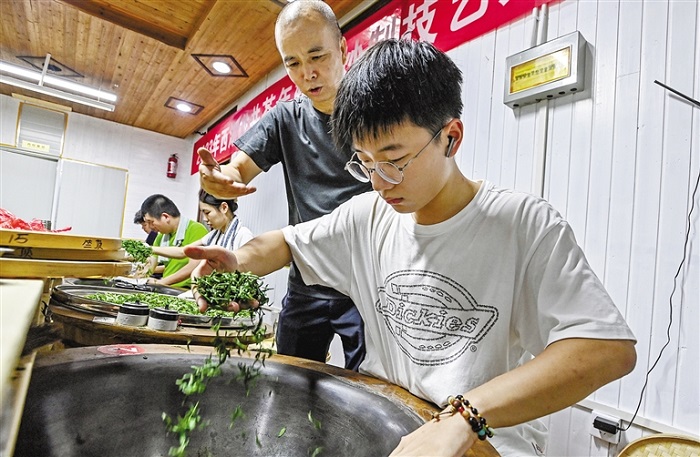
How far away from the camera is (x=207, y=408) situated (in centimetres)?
112

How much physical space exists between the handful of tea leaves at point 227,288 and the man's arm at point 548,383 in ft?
1.90

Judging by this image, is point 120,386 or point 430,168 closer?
point 120,386

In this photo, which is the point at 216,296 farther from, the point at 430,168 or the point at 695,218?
the point at 695,218

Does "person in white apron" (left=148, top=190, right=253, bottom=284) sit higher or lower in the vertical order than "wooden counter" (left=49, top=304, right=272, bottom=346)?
higher

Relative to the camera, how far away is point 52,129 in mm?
8227

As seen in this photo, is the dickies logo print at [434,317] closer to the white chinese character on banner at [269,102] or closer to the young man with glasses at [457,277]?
the young man with glasses at [457,277]

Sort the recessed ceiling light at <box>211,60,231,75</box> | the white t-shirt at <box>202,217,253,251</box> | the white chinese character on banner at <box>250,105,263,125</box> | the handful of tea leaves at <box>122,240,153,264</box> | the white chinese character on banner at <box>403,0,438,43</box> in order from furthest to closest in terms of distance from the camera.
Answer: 1. the recessed ceiling light at <box>211,60,231,75</box>
2. the white chinese character on banner at <box>250,105,263,125</box>
3. the handful of tea leaves at <box>122,240,153,264</box>
4. the white t-shirt at <box>202,217,253,251</box>
5. the white chinese character on banner at <box>403,0,438,43</box>

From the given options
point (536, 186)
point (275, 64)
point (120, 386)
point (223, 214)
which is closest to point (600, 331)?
point (120, 386)

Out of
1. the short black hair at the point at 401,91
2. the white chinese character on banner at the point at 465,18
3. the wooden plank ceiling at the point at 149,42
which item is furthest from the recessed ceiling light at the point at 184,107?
the short black hair at the point at 401,91

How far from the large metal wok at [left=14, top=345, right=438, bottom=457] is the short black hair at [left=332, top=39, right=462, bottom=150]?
0.69 meters

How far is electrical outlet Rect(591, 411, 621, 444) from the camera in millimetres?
1828

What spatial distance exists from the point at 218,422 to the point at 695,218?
1.96 m

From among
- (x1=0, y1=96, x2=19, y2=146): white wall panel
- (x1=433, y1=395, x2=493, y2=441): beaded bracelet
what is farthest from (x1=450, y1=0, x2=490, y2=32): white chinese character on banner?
(x1=0, y1=96, x2=19, y2=146): white wall panel

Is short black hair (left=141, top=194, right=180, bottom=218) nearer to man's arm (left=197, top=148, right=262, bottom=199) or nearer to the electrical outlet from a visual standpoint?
man's arm (left=197, top=148, right=262, bottom=199)
